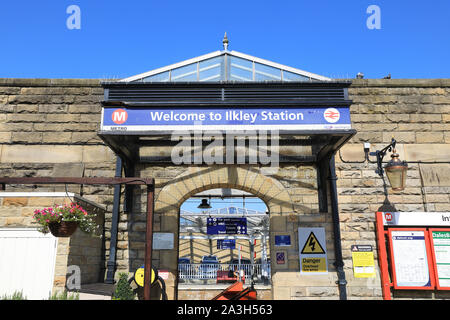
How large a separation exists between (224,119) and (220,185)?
2166 mm

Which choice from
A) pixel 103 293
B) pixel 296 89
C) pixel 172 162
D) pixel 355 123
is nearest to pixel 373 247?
pixel 355 123

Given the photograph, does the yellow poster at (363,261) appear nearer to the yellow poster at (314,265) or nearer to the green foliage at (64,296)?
the yellow poster at (314,265)

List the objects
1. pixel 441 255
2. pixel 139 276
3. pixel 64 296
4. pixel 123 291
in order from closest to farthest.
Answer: pixel 64 296 < pixel 123 291 < pixel 139 276 < pixel 441 255

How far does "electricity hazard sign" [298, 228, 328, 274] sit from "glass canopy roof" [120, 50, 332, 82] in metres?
3.31

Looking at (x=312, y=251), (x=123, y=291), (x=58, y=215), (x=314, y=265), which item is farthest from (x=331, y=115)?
(x=123, y=291)

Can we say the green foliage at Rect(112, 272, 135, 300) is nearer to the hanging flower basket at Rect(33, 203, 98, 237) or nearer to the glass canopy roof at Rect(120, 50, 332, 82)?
the hanging flower basket at Rect(33, 203, 98, 237)

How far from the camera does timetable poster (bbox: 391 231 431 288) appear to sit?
7702mm

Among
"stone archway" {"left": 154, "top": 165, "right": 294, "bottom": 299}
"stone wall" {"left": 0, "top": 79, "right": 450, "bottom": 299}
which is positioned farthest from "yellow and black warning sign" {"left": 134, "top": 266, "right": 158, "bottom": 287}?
"stone archway" {"left": 154, "top": 165, "right": 294, "bottom": 299}

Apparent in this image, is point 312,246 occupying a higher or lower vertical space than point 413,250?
higher

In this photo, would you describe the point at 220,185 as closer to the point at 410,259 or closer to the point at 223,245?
the point at 410,259

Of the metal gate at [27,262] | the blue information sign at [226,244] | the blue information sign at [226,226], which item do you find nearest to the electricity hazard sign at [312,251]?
the metal gate at [27,262]

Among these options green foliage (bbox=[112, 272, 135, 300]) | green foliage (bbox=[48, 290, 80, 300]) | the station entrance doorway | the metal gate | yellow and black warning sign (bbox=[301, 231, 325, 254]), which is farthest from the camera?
the station entrance doorway

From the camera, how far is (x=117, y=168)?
27.2 ft

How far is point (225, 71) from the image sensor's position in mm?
7477
